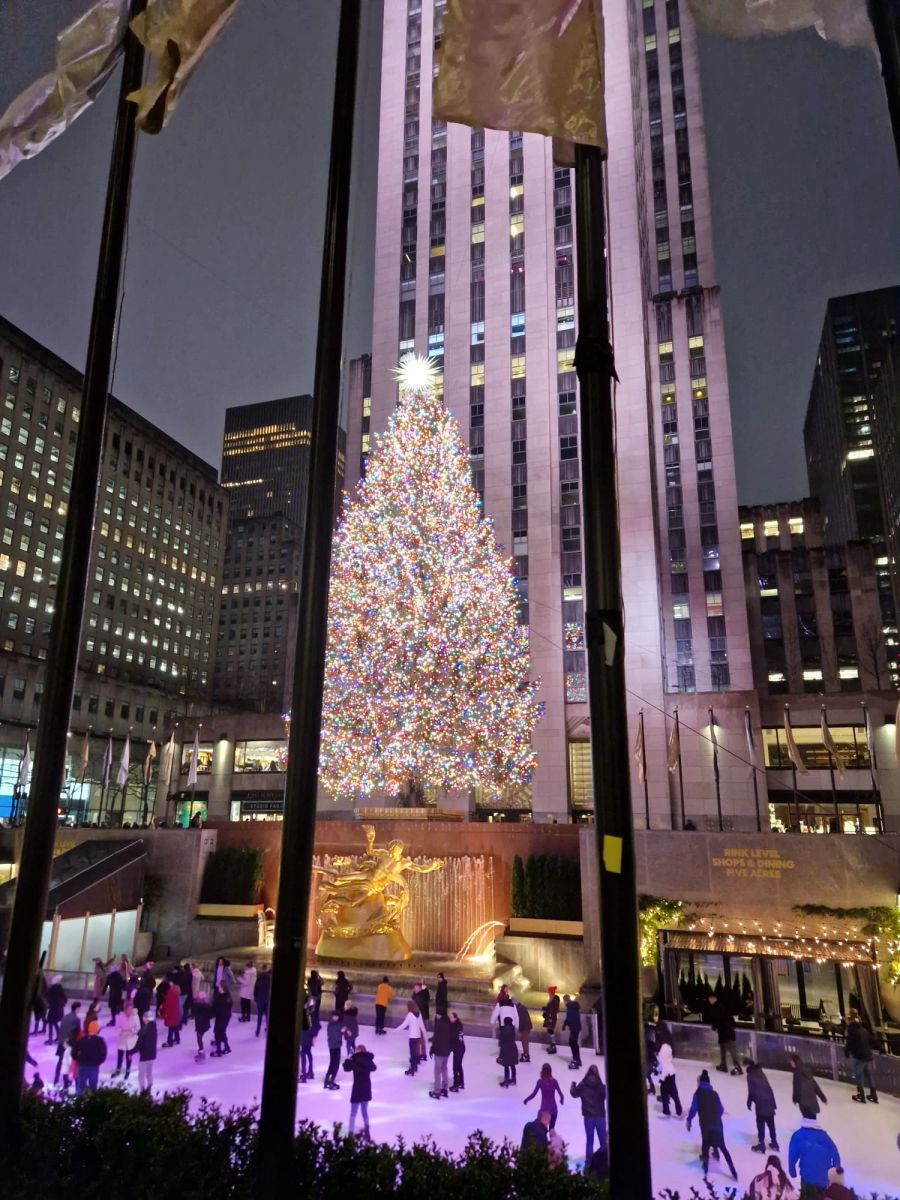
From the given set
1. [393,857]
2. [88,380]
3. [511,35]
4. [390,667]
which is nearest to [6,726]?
[390,667]

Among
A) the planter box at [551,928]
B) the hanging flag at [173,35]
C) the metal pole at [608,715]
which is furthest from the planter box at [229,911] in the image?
the metal pole at [608,715]

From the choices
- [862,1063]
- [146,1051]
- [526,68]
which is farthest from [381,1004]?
[526,68]

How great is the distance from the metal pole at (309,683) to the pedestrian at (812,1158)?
705 centimetres

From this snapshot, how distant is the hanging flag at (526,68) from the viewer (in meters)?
5.86

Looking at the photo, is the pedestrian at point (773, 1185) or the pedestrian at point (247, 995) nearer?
the pedestrian at point (773, 1185)

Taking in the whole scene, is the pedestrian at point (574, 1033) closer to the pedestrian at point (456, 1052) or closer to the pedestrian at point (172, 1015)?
the pedestrian at point (456, 1052)

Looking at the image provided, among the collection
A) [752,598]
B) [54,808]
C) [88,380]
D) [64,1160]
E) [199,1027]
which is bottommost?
[199,1027]

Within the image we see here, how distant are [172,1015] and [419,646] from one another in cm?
1622

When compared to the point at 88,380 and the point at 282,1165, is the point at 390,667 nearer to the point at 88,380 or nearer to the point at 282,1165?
the point at 88,380

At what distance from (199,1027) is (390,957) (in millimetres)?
8098

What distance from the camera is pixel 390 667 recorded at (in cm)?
3062

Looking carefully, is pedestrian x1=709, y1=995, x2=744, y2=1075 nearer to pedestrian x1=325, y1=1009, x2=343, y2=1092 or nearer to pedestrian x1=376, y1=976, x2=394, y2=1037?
pedestrian x1=376, y1=976, x2=394, y2=1037

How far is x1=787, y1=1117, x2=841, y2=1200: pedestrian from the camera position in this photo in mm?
9227

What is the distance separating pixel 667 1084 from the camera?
45.0ft
